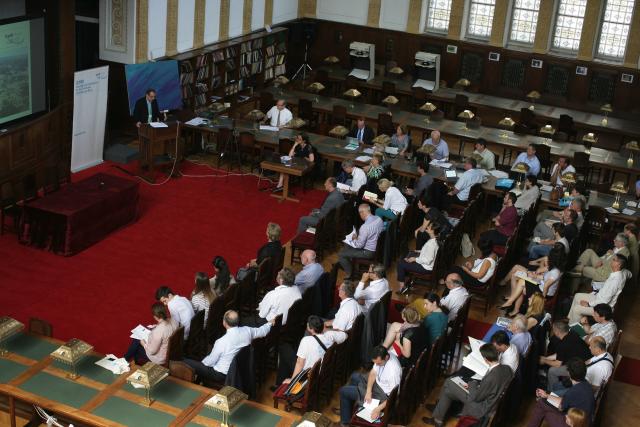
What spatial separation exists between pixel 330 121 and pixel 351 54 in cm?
371

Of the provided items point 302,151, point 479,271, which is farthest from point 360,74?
point 479,271

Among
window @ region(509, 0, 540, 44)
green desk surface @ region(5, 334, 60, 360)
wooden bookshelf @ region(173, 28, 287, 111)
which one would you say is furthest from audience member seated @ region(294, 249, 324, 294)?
window @ region(509, 0, 540, 44)

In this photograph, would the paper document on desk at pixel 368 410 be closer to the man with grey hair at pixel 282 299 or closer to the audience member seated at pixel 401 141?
the man with grey hair at pixel 282 299

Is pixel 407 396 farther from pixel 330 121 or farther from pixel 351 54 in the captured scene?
pixel 351 54

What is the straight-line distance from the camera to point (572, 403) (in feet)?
29.3

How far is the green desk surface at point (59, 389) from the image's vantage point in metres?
8.16

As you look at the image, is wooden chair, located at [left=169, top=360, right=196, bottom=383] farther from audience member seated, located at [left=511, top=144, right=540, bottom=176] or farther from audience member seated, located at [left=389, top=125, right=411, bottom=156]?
audience member seated, located at [left=511, top=144, right=540, bottom=176]

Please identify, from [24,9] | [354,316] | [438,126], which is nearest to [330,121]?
[438,126]

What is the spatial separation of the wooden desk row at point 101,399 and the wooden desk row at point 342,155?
26.0ft

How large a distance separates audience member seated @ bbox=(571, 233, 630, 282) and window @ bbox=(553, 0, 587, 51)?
1013 centimetres

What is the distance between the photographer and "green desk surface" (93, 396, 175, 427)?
7926 mm

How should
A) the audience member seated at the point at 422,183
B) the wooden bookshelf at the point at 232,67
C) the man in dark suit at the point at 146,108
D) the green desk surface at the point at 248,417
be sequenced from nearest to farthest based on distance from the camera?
the green desk surface at the point at 248,417 < the audience member seated at the point at 422,183 < the man in dark suit at the point at 146,108 < the wooden bookshelf at the point at 232,67

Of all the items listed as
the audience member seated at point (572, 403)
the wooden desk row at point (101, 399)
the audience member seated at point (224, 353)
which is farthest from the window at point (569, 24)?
the wooden desk row at point (101, 399)

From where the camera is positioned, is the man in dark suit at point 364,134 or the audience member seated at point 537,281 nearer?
the audience member seated at point 537,281
